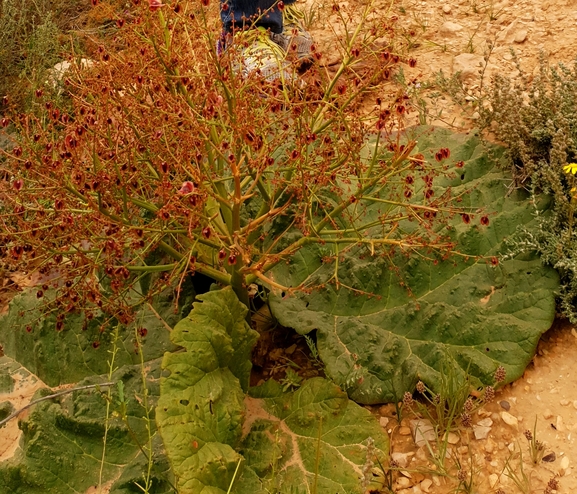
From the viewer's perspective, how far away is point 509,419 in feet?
7.77

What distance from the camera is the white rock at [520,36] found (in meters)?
4.46

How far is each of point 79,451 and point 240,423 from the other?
1.92ft

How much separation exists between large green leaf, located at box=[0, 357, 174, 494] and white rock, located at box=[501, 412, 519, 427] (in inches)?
49.1

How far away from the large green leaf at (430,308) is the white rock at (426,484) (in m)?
0.32

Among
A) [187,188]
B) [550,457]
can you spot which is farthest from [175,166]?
[550,457]

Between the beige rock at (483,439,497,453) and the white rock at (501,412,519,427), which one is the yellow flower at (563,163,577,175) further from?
the beige rock at (483,439,497,453)

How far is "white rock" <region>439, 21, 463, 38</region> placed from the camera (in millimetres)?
4816

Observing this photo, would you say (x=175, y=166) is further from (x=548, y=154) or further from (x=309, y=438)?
(x=548, y=154)

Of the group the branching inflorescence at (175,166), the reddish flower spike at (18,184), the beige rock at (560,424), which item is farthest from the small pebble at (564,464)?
the reddish flower spike at (18,184)

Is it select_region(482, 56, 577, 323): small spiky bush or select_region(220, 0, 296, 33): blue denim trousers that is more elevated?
select_region(220, 0, 296, 33): blue denim trousers

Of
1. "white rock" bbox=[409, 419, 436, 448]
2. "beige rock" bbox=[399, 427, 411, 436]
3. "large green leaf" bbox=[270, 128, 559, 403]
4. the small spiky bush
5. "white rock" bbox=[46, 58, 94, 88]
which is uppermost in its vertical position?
"white rock" bbox=[46, 58, 94, 88]

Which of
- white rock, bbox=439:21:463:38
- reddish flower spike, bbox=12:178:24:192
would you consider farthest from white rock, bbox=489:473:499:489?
white rock, bbox=439:21:463:38

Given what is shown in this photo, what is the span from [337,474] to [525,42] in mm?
3534

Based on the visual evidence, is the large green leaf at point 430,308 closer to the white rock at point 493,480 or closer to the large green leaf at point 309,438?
the large green leaf at point 309,438
